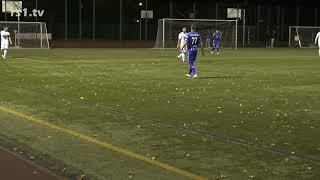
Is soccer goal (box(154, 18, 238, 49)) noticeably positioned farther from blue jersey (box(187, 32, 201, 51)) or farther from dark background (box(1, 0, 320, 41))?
blue jersey (box(187, 32, 201, 51))

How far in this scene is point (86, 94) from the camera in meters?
Answer: 16.0

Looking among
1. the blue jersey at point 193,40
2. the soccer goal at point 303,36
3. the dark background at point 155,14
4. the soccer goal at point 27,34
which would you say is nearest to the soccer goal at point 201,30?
the soccer goal at point 303,36

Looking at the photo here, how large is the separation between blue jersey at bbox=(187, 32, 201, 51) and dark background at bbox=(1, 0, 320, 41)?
140 ft

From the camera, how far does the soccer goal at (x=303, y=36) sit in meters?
62.6

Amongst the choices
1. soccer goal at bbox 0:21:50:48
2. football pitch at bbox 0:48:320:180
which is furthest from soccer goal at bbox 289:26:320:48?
football pitch at bbox 0:48:320:180

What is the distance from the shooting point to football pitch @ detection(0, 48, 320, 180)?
786 centimetres

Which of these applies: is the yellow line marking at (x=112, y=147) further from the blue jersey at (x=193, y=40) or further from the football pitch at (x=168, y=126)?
the blue jersey at (x=193, y=40)

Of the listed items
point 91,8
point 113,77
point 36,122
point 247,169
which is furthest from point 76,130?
point 91,8

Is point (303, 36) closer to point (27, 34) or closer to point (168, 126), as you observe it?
point (27, 34)

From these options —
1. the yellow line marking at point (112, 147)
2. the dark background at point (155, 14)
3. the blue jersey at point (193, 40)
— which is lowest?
the yellow line marking at point (112, 147)

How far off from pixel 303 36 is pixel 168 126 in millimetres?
56672

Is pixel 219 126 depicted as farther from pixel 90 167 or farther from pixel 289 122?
pixel 90 167

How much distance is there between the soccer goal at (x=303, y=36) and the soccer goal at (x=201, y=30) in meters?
8.47

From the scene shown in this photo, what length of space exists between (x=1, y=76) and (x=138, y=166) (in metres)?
14.9
